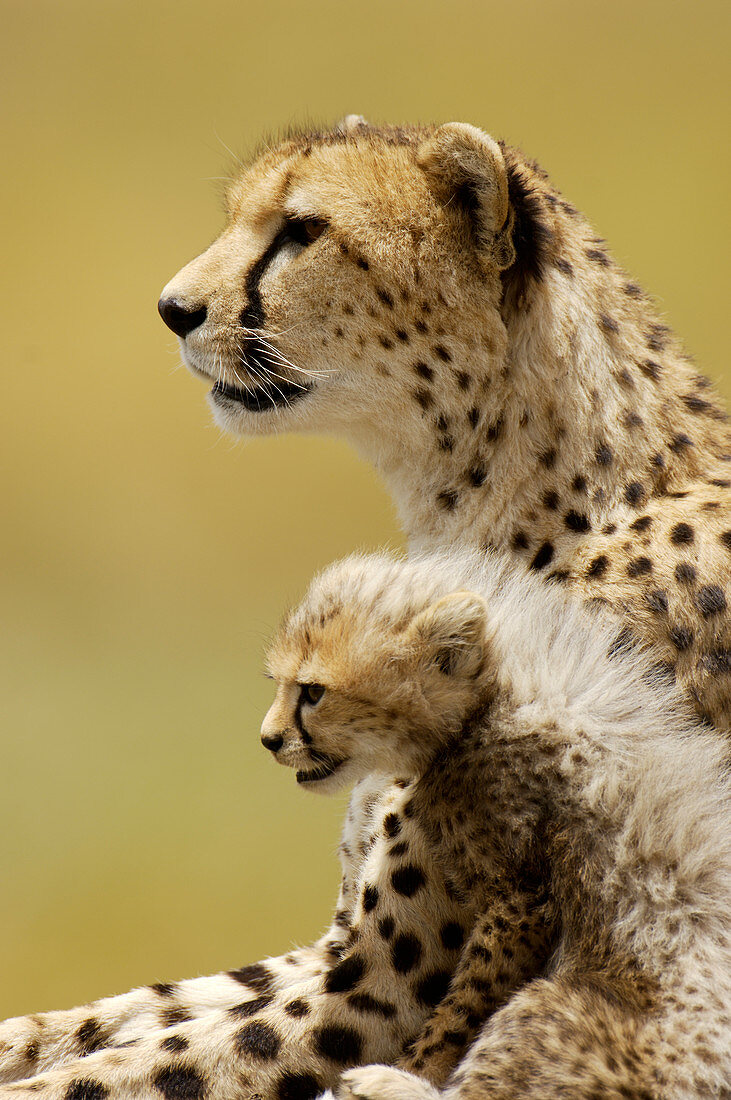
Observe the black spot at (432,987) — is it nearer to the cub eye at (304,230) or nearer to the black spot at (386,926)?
the black spot at (386,926)

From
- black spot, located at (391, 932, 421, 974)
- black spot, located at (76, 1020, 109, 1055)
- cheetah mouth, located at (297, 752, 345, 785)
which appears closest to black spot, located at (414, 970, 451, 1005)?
black spot, located at (391, 932, 421, 974)

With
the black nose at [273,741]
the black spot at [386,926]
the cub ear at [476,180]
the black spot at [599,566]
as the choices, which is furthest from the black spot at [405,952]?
the cub ear at [476,180]

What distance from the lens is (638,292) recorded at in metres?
1.99

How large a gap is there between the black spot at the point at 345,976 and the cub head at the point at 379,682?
20 cm

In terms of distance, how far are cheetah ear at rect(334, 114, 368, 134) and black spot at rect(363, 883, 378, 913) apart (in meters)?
1.08

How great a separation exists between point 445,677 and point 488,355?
458 millimetres

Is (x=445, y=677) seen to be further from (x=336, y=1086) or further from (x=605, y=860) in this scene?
(x=336, y=1086)

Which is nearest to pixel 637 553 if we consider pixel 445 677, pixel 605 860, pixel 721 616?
pixel 721 616

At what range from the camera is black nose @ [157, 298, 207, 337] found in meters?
1.91

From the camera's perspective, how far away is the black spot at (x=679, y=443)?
182 cm

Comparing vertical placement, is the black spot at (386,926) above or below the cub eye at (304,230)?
below

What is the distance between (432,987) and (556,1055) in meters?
0.24

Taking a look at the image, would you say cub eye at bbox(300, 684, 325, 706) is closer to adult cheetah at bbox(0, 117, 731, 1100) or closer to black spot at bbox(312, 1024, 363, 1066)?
adult cheetah at bbox(0, 117, 731, 1100)

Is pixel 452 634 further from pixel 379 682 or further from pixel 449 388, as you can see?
pixel 449 388
